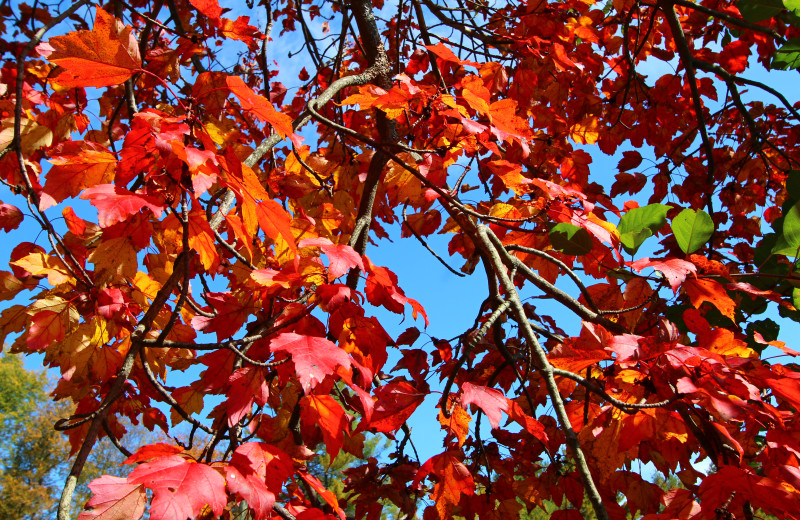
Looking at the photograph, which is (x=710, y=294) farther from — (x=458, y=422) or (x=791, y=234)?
(x=458, y=422)

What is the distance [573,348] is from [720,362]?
0.99 feet

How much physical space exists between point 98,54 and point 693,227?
1414mm

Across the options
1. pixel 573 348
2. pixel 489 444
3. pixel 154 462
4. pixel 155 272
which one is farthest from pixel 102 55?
pixel 489 444

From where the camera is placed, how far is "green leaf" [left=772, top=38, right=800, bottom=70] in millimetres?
1702

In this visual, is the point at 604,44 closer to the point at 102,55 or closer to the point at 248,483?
the point at 102,55

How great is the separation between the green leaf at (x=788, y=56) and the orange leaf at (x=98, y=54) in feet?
6.88

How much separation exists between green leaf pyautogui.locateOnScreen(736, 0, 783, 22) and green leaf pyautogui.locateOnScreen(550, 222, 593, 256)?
1.10 m

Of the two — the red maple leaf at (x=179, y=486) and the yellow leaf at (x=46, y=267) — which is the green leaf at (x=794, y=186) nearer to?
the red maple leaf at (x=179, y=486)

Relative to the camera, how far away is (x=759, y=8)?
161 centimetres

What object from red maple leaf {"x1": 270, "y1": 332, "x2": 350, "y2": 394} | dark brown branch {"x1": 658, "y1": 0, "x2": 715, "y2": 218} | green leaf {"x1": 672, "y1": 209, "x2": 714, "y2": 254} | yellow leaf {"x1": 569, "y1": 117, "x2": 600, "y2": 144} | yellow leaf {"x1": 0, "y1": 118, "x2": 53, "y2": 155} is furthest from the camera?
yellow leaf {"x1": 569, "y1": 117, "x2": 600, "y2": 144}

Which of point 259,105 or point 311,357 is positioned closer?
point 311,357

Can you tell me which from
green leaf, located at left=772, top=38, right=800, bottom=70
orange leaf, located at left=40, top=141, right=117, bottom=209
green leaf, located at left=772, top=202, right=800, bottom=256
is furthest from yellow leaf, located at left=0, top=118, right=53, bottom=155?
green leaf, located at left=772, top=38, right=800, bottom=70

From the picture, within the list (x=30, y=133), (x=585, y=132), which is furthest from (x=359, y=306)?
(x=585, y=132)

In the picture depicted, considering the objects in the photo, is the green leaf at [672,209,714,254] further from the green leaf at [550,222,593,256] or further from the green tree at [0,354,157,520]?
the green tree at [0,354,157,520]
